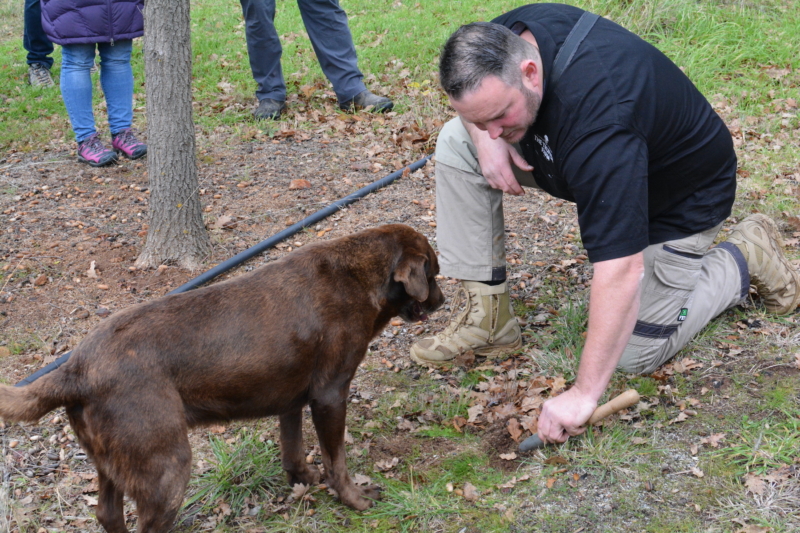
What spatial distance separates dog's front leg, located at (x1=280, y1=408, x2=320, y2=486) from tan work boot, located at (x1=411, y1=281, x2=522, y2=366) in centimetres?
118

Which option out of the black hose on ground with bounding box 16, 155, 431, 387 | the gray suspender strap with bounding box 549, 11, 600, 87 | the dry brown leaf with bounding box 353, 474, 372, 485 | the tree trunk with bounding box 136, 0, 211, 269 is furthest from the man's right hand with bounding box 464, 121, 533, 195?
the tree trunk with bounding box 136, 0, 211, 269

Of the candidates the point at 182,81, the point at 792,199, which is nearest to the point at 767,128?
the point at 792,199

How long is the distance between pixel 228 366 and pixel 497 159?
190 centimetres

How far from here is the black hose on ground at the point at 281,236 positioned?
201 inches

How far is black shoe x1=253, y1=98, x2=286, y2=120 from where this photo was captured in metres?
8.23

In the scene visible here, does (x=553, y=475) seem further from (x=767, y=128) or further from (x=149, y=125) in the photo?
(x=767, y=128)

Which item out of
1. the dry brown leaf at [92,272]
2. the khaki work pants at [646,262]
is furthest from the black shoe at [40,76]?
the khaki work pants at [646,262]

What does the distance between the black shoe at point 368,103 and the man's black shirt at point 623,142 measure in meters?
4.36

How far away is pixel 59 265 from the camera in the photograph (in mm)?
5574

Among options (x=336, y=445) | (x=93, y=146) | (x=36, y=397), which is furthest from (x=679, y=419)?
(x=93, y=146)

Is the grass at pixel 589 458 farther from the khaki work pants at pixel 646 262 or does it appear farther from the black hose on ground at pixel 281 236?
the black hose on ground at pixel 281 236

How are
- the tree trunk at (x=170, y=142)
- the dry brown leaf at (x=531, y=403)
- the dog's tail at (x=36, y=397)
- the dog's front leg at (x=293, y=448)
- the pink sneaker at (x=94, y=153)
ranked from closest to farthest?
the dog's tail at (x=36, y=397)
the dog's front leg at (x=293, y=448)
the dry brown leaf at (x=531, y=403)
the tree trunk at (x=170, y=142)
the pink sneaker at (x=94, y=153)

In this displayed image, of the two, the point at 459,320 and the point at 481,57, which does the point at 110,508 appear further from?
the point at 481,57

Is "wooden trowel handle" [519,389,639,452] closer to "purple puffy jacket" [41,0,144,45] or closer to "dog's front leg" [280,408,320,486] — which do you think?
"dog's front leg" [280,408,320,486]
